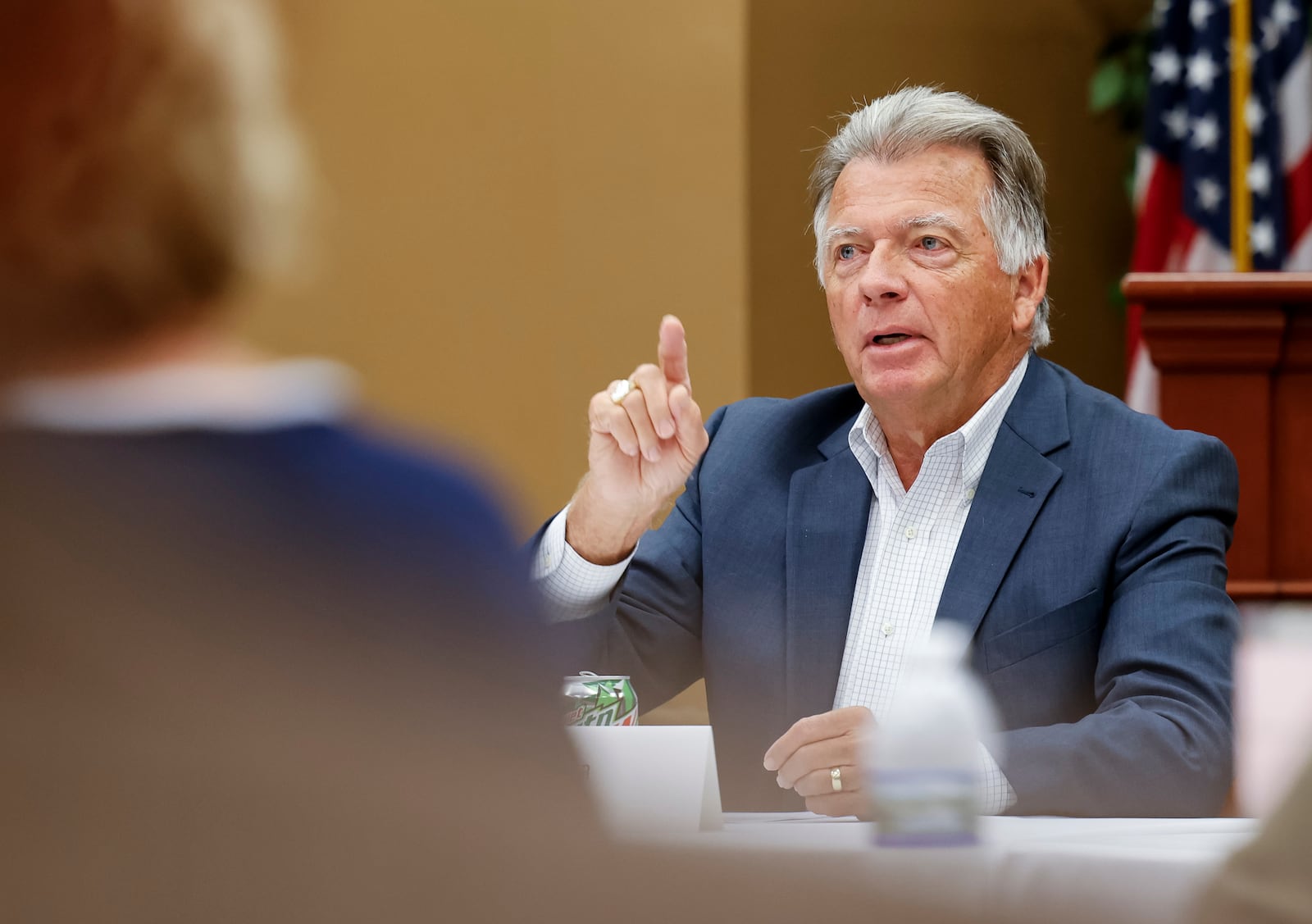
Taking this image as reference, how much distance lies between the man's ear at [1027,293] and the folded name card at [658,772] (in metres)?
0.99

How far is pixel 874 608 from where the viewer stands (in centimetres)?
164

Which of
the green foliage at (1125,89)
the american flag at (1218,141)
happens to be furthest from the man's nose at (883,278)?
the green foliage at (1125,89)

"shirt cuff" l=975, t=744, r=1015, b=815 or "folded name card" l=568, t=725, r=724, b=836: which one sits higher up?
"folded name card" l=568, t=725, r=724, b=836

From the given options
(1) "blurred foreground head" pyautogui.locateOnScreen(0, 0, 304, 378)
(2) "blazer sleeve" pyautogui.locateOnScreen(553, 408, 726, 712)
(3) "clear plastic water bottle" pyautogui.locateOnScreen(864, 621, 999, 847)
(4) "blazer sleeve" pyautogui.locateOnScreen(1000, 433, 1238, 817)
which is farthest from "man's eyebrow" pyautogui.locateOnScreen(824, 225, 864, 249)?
(1) "blurred foreground head" pyautogui.locateOnScreen(0, 0, 304, 378)

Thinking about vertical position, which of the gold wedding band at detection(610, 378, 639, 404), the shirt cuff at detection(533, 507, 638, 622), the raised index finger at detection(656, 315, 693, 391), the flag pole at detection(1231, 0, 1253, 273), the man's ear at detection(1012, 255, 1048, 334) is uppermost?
the flag pole at detection(1231, 0, 1253, 273)

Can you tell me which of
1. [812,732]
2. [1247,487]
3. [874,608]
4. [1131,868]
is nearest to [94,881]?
[1131,868]

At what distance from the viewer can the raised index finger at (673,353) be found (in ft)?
4.15

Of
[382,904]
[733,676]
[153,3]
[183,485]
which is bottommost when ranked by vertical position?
[733,676]

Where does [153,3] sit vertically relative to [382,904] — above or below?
above

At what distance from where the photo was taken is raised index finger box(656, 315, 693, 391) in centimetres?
126

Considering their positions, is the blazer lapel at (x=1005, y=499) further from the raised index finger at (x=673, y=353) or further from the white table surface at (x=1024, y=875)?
the white table surface at (x=1024, y=875)

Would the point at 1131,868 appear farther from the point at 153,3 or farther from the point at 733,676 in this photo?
the point at 733,676

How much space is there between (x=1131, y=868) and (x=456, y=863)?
0.28 m

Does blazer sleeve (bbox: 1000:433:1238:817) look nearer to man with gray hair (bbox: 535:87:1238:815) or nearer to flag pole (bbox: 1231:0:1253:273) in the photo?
man with gray hair (bbox: 535:87:1238:815)
